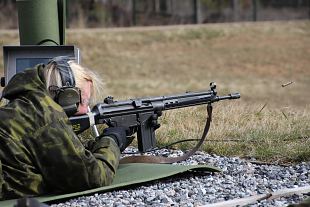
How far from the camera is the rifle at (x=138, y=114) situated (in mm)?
5953

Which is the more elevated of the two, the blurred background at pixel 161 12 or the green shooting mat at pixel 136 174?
the blurred background at pixel 161 12

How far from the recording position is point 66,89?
514 cm

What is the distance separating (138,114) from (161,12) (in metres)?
26.0

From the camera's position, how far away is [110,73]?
23.5 meters

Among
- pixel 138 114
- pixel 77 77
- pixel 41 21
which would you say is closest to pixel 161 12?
pixel 41 21

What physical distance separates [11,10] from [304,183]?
2511 cm

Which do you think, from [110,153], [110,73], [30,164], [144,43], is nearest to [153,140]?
[110,153]

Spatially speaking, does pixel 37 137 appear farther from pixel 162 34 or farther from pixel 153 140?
pixel 162 34

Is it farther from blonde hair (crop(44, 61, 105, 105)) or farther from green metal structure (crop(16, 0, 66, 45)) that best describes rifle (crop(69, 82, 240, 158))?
green metal structure (crop(16, 0, 66, 45))

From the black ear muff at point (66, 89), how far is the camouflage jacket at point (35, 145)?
9 centimetres

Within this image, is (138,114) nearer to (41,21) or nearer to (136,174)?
(136,174)

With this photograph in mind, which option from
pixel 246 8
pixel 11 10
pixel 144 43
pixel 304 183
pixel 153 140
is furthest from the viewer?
pixel 246 8

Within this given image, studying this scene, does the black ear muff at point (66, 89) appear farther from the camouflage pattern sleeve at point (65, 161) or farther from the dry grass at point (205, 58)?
the dry grass at point (205, 58)

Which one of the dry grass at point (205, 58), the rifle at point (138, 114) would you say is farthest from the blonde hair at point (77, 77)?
the dry grass at point (205, 58)
